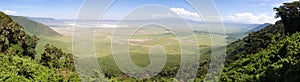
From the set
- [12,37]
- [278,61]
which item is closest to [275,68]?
[278,61]

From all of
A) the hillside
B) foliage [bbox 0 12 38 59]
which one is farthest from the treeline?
the hillside

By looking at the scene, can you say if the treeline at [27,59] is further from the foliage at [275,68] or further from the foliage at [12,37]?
the foliage at [275,68]

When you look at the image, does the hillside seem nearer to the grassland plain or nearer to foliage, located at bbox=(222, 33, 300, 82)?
foliage, located at bbox=(222, 33, 300, 82)

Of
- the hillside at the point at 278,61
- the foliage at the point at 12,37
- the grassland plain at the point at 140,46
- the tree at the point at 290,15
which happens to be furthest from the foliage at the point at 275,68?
the foliage at the point at 12,37

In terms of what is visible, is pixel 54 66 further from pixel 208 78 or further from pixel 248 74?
pixel 248 74

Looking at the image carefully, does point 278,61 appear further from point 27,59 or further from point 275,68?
point 27,59

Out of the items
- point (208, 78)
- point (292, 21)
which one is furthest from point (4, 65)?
point (292, 21)
